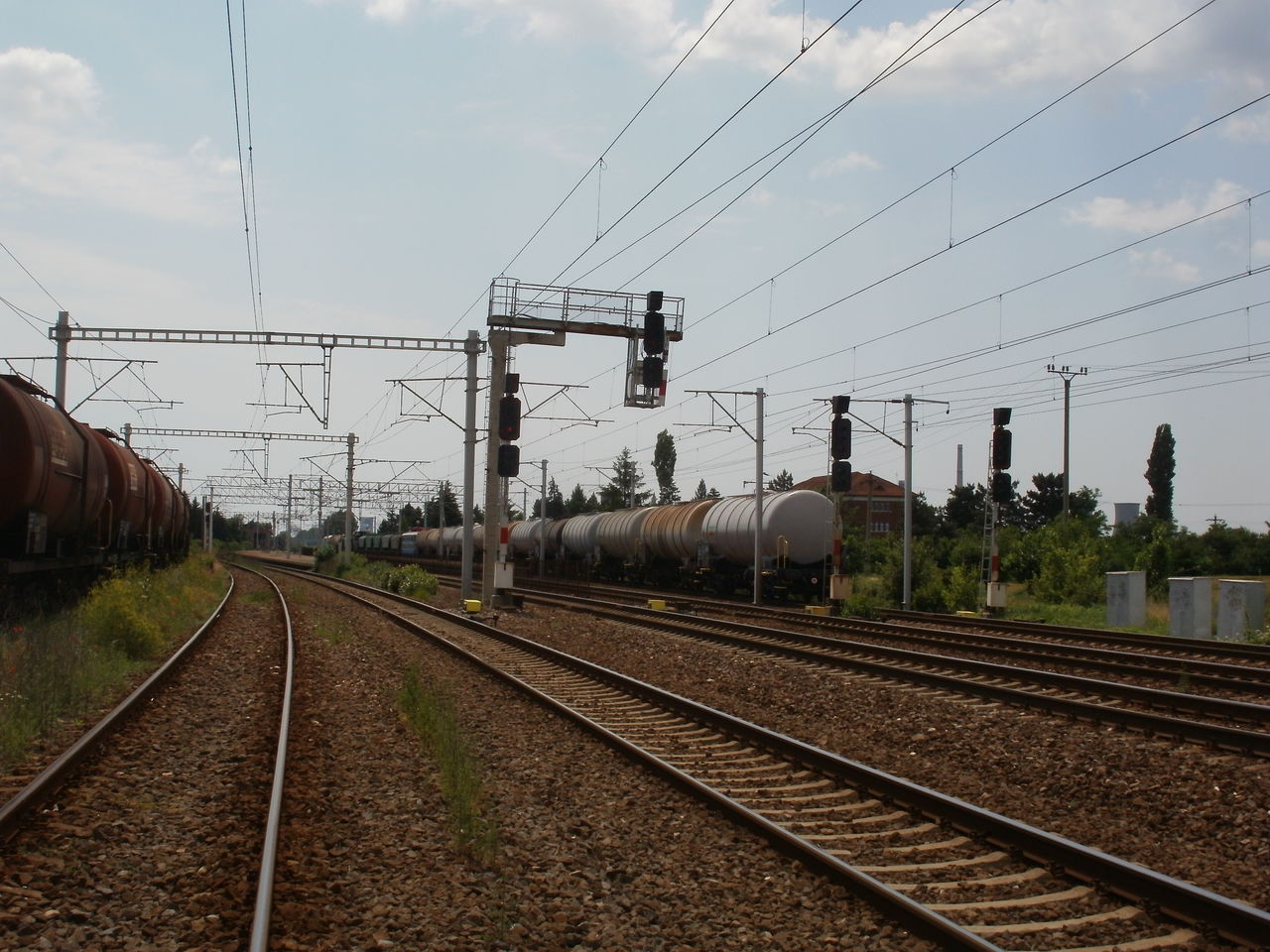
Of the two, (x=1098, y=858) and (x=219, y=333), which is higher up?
(x=219, y=333)

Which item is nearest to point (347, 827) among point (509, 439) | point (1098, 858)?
point (1098, 858)

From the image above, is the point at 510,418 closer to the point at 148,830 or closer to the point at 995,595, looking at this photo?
the point at 995,595

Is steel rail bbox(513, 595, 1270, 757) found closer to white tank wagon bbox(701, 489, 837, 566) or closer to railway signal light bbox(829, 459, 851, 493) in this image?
railway signal light bbox(829, 459, 851, 493)

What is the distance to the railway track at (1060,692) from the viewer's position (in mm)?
9466

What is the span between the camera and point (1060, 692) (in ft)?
A: 40.7

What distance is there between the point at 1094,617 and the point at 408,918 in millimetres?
23955

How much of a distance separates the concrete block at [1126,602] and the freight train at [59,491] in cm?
1937

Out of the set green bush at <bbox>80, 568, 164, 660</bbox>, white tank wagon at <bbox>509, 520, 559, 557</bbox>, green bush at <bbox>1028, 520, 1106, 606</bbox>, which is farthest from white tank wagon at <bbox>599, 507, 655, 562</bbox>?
green bush at <bbox>80, 568, 164, 660</bbox>

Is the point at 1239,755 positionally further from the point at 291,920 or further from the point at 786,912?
the point at 291,920

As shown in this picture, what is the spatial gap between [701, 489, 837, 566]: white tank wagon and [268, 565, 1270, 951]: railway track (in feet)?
71.8

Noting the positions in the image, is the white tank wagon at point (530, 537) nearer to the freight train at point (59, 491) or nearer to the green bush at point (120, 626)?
the freight train at point (59, 491)

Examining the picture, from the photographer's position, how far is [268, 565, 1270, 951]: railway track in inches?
195

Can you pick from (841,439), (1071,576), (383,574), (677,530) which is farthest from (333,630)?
(1071,576)

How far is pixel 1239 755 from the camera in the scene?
8.70m
